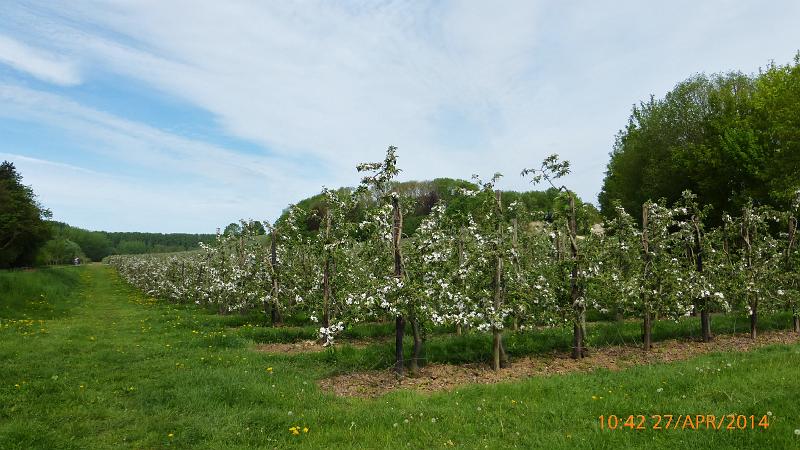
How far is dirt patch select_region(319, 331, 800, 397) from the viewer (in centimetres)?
1115

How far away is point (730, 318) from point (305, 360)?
1599 cm

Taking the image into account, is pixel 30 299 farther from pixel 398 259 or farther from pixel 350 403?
pixel 350 403

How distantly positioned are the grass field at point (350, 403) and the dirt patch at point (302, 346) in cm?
111

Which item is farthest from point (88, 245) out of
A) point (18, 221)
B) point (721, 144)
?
point (721, 144)

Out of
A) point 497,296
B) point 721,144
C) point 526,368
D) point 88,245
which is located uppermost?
point 721,144

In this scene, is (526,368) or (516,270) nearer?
(526,368)

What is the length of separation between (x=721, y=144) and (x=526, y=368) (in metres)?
30.3

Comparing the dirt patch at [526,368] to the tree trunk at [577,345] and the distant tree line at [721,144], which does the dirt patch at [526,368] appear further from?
the distant tree line at [721,144]

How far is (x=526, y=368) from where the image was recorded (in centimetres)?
1239

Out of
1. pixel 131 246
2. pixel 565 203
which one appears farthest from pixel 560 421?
pixel 131 246

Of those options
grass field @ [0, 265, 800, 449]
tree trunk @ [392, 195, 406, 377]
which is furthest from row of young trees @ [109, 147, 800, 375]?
grass field @ [0, 265, 800, 449]

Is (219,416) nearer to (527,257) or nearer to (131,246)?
(527,257)

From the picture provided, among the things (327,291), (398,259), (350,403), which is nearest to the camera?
(350,403)

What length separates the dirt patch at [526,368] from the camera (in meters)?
11.1
